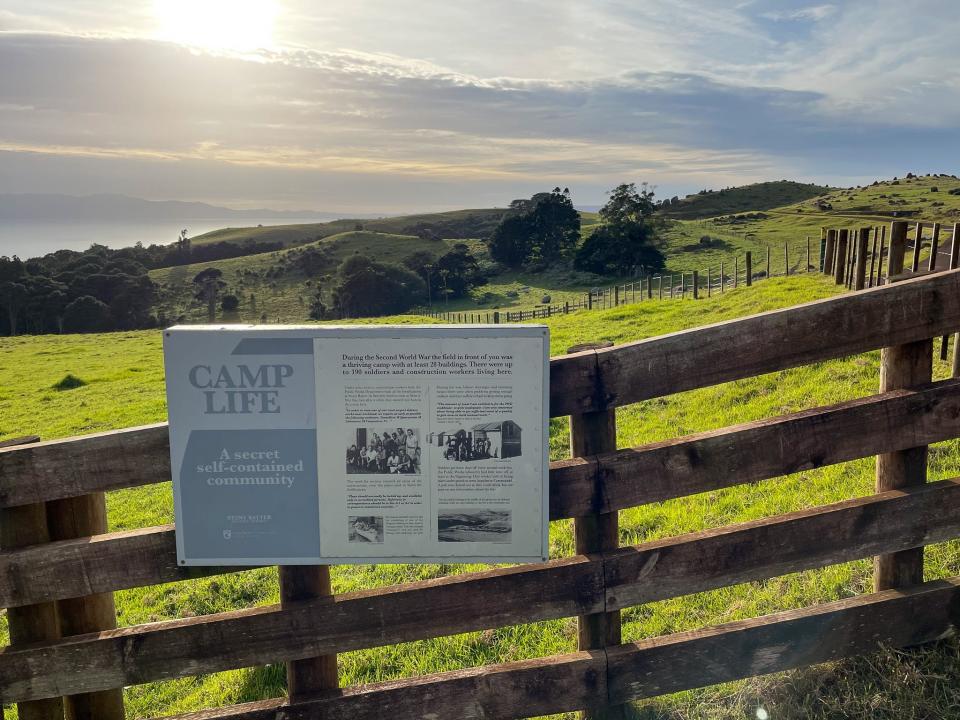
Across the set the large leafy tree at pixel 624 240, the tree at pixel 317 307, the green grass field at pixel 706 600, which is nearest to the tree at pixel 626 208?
the large leafy tree at pixel 624 240

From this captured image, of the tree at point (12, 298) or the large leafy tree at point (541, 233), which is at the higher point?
the large leafy tree at point (541, 233)

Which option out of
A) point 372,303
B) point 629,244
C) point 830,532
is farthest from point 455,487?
point 372,303

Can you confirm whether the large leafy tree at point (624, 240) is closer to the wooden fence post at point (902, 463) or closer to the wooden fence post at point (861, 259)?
the wooden fence post at point (861, 259)

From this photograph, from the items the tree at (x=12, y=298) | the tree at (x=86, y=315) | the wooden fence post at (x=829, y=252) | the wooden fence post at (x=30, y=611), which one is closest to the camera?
the wooden fence post at (x=30, y=611)

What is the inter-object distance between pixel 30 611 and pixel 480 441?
2789 millimetres

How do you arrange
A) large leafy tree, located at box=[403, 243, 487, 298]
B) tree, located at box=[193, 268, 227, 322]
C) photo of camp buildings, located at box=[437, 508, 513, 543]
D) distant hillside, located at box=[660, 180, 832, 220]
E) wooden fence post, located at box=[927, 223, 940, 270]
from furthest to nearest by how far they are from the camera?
distant hillside, located at box=[660, 180, 832, 220] < tree, located at box=[193, 268, 227, 322] < large leafy tree, located at box=[403, 243, 487, 298] < wooden fence post, located at box=[927, 223, 940, 270] < photo of camp buildings, located at box=[437, 508, 513, 543]

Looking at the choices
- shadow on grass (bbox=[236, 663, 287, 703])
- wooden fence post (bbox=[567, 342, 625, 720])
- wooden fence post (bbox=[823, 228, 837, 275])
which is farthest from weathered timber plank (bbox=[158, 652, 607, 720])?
wooden fence post (bbox=[823, 228, 837, 275])

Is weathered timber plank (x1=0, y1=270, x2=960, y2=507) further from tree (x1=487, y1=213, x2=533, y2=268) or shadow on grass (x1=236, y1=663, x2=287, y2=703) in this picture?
tree (x1=487, y1=213, x2=533, y2=268)

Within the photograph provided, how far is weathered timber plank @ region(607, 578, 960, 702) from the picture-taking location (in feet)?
13.8

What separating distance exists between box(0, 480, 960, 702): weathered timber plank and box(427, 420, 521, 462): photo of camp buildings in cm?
74

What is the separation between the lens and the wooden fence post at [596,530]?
156 inches

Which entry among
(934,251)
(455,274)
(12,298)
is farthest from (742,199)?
(934,251)

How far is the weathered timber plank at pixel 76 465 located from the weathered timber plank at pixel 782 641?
2835 millimetres

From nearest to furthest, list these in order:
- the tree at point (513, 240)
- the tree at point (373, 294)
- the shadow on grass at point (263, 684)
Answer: the shadow on grass at point (263, 684), the tree at point (373, 294), the tree at point (513, 240)
